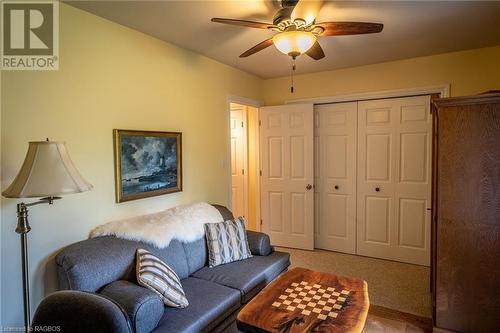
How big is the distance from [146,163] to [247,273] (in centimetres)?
130

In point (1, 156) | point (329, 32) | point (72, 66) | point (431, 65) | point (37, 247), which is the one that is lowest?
point (37, 247)

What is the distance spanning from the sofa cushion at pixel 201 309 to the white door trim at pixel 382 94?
2.84 meters

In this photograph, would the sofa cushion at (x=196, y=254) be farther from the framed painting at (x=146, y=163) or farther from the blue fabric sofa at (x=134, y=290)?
the framed painting at (x=146, y=163)

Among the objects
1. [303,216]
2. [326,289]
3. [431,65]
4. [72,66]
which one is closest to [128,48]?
[72,66]

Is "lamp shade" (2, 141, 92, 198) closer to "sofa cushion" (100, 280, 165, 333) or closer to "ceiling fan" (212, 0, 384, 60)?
"sofa cushion" (100, 280, 165, 333)

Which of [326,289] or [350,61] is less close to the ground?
[350,61]

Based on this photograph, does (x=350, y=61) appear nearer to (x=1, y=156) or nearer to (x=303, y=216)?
(x=303, y=216)

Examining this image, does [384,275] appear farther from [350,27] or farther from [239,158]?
[350,27]

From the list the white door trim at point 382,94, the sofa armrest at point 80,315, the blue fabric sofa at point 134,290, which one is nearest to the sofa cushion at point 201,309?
the blue fabric sofa at point 134,290

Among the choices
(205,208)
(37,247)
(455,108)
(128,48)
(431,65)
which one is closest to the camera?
(37,247)

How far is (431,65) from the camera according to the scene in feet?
11.2

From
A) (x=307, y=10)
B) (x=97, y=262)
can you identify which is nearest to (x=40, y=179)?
(x=97, y=262)

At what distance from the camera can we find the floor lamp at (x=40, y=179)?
1598 mm

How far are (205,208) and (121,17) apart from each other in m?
1.76
